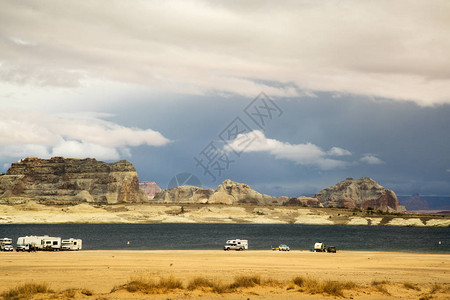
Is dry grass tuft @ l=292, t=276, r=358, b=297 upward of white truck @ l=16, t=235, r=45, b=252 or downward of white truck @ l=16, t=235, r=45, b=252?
upward

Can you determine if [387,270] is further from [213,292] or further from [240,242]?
[240,242]

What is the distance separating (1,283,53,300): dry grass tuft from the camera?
3029cm

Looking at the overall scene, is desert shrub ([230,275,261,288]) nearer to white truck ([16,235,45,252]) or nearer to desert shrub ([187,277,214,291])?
desert shrub ([187,277,214,291])

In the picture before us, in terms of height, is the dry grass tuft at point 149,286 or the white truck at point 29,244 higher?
the dry grass tuft at point 149,286

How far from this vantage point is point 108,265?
52.7 metres

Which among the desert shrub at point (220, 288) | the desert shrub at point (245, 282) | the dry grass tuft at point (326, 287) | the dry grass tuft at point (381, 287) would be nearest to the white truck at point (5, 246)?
the desert shrub at point (245, 282)

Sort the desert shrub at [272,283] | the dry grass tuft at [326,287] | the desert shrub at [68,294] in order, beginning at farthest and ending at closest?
the desert shrub at [272,283] < the dry grass tuft at [326,287] < the desert shrub at [68,294]

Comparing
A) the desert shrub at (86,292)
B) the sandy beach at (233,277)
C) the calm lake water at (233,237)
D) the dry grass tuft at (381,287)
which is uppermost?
the desert shrub at (86,292)

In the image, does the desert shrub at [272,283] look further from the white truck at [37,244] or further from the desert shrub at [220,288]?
the white truck at [37,244]

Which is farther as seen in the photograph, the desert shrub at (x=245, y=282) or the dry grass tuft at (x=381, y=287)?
the desert shrub at (x=245, y=282)

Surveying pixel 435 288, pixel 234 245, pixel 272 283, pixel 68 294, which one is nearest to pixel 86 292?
pixel 68 294

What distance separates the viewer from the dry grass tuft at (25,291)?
99.4ft

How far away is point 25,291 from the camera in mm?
30969

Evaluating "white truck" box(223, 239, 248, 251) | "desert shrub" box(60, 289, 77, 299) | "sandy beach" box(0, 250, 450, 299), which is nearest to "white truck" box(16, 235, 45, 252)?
"sandy beach" box(0, 250, 450, 299)
